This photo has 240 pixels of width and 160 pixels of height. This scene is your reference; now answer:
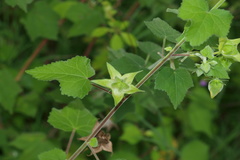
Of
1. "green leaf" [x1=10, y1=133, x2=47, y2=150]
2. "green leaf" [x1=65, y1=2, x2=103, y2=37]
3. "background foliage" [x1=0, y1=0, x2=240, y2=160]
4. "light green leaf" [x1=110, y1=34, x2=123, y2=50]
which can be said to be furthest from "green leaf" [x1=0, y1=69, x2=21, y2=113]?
"light green leaf" [x1=110, y1=34, x2=123, y2=50]

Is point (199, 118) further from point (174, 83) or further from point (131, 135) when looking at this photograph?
point (174, 83)

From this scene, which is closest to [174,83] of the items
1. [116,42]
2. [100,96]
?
[100,96]

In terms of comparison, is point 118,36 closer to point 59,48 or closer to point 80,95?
point 59,48

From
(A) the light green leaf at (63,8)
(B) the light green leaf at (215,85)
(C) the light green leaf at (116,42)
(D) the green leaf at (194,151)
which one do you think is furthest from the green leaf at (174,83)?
(D) the green leaf at (194,151)

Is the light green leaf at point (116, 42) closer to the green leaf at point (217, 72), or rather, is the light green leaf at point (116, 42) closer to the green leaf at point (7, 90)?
the green leaf at point (7, 90)

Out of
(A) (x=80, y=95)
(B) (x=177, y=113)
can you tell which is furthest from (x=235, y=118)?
(A) (x=80, y=95)

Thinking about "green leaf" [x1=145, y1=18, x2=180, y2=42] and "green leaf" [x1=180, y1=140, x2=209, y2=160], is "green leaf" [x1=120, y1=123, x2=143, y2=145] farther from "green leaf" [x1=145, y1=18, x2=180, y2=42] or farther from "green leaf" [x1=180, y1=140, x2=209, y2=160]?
"green leaf" [x1=145, y1=18, x2=180, y2=42]
